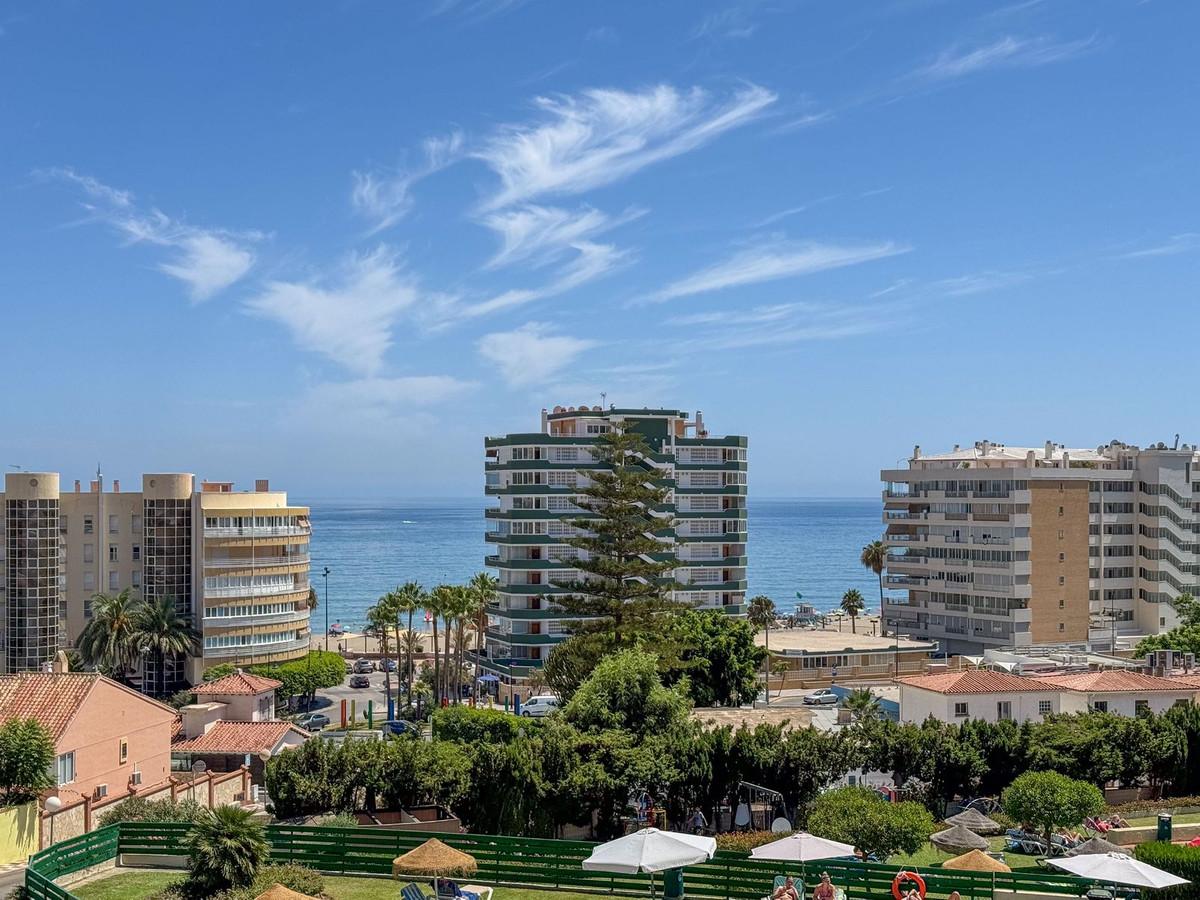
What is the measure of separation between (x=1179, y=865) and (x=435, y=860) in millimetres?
Result: 13098

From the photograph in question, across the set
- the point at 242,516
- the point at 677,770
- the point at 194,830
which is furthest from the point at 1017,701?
the point at 242,516

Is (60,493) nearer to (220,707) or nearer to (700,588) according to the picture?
(220,707)

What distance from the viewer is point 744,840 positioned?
28891 millimetres

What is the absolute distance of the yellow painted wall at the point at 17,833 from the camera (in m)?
24.5

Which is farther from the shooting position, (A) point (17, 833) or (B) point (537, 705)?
(B) point (537, 705)

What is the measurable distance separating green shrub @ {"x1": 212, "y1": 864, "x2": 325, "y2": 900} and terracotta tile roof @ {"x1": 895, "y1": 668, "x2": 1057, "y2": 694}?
2747cm

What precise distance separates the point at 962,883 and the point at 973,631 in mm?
66453

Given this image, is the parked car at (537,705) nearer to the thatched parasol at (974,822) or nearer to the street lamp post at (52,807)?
the thatched parasol at (974,822)

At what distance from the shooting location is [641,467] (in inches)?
2874

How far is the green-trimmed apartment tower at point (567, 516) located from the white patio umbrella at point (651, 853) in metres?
48.1

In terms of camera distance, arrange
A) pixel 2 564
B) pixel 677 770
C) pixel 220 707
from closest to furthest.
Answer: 1. pixel 677 770
2. pixel 220 707
3. pixel 2 564

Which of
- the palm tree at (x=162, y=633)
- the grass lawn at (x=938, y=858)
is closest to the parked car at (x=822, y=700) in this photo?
the palm tree at (x=162, y=633)

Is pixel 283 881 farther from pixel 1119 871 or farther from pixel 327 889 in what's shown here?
pixel 1119 871

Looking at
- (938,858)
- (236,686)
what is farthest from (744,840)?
(236,686)
